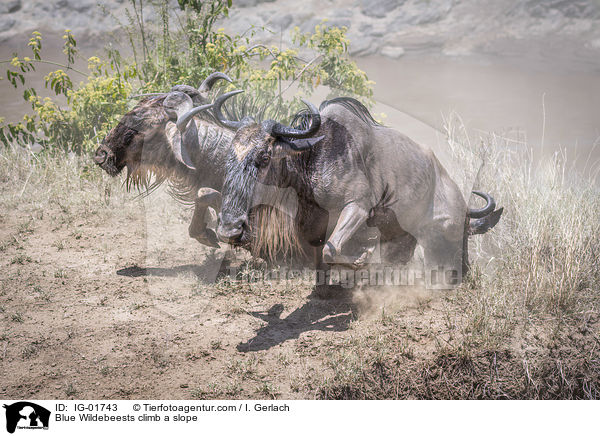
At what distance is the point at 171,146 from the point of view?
169 inches

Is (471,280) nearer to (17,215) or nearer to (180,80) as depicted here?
(180,80)

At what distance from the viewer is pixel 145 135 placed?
171 inches

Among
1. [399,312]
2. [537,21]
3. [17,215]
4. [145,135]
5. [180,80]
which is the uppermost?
[537,21]

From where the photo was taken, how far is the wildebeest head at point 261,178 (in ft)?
10.7

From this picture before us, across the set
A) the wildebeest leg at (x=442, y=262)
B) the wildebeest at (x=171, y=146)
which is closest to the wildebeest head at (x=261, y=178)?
the wildebeest at (x=171, y=146)

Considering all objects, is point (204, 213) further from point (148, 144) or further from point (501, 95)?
point (501, 95)

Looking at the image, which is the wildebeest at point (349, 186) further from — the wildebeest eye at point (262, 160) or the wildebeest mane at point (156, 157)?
the wildebeest mane at point (156, 157)

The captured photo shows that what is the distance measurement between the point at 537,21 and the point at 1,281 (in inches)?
433

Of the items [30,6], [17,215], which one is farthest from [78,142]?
[30,6]

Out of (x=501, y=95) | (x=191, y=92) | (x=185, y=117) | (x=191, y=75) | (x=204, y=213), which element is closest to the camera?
(x=185, y=117)
